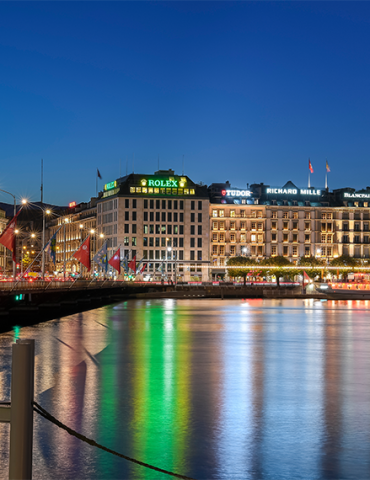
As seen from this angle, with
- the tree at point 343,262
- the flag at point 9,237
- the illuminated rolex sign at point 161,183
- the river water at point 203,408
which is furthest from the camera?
the illuminated rolex sign at point 161,183

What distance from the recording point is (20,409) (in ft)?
18.9

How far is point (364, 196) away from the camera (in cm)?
19350

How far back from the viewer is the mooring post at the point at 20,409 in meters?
5.75

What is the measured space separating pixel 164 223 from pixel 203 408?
165 m

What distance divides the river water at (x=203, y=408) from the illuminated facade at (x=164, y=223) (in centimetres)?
14302

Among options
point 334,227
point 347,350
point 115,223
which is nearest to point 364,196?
point 334,227

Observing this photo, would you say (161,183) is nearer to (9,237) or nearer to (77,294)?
(77,294)

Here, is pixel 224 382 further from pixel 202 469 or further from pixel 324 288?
pixel 324 288

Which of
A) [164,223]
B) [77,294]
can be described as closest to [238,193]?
[164,223]

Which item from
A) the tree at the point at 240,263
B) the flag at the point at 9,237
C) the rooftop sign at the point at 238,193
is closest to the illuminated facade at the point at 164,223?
the rooftop sign at the point at 238,193

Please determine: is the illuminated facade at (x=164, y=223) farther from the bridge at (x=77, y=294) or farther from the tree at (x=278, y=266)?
the bridge at (x=77, y=294)

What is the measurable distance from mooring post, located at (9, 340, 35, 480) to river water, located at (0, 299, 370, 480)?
619 centimetres

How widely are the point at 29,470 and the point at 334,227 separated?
621 ft

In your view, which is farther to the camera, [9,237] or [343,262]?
[343,262]
